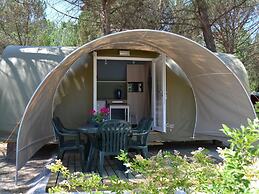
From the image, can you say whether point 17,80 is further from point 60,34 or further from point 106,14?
point 60,34

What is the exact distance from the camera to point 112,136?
489cm

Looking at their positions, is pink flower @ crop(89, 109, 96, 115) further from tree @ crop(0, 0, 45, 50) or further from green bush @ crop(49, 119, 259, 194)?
tree @ crop(0, 0, 45, 50)

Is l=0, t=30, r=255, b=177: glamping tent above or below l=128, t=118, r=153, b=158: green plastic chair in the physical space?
above

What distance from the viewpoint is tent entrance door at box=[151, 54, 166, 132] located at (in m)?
7.37

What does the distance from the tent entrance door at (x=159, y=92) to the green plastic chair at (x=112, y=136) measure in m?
2.55

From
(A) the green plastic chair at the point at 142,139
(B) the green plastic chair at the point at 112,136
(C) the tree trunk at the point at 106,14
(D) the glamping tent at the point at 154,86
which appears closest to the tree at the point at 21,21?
(C) the tree trunk at the point at 106,14

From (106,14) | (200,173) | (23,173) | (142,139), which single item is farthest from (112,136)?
(106,14)

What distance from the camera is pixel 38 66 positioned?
7020mm

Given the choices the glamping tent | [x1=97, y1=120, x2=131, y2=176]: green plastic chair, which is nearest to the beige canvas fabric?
the glamping tent

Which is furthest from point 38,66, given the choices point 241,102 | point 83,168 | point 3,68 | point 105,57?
point 241,102

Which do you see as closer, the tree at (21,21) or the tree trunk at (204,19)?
the tree trunk at (204,19)

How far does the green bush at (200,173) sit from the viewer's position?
1797mm

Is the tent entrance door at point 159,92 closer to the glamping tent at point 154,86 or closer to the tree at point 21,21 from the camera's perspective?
the glamping tent at point 154,86

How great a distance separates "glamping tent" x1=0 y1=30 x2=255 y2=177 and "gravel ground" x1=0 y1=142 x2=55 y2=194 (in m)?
0.45
